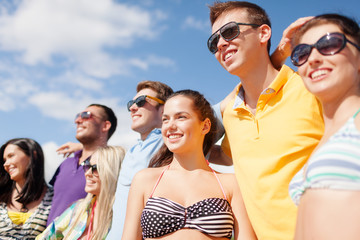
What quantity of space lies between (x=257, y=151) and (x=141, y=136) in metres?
2.53

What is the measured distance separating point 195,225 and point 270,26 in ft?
6.87

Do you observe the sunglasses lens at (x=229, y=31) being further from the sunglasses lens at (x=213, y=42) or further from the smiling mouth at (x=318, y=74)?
the smiling mouth at (x=318, y=74)

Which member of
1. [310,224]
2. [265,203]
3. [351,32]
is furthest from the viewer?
[265,203]

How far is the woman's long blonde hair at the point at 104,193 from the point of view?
479 centimetres

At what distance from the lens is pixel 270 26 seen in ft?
11.7

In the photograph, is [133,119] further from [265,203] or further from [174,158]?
[265,203]

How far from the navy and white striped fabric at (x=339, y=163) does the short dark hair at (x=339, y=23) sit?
1.90 feet

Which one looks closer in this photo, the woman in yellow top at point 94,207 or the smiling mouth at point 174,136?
the smiling mouth at point 174,136

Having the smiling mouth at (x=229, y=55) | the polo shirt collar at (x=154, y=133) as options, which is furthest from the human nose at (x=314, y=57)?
the polo shirt collar at (x=154, y=133)

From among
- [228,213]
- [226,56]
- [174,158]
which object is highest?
[226,56]

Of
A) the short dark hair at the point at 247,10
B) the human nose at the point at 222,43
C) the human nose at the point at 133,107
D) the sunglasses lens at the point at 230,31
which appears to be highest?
the short dark hair at the point at 247,10

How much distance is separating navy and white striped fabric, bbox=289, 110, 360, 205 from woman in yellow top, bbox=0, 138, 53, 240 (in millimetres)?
5059

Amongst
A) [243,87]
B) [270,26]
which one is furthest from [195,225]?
[270,26]

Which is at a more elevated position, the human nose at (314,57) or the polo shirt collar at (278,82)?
the polo shirt collar at (278,82)
